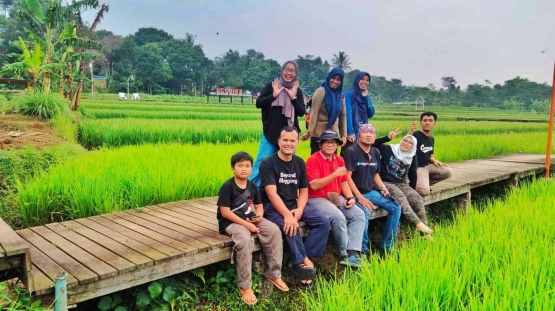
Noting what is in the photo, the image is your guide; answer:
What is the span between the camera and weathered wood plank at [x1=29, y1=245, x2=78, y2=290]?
2.19 m

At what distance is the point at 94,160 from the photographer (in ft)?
16.3

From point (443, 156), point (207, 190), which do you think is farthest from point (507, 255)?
point (443, 156)

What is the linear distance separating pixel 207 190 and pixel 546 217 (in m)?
3.39

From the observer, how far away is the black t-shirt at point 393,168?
427 cm

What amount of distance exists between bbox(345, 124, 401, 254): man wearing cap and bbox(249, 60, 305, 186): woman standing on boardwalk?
25.4 inches

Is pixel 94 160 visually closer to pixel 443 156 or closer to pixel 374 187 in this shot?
pixel 374 187

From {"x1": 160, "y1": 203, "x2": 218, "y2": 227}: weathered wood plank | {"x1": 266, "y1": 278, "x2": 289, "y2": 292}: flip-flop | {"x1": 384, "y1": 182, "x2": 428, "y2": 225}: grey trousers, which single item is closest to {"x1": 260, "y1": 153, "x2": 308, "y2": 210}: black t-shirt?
{"x1": 160, "y1": 203, "x2": 218, "y2": 227}: weathered wood plank

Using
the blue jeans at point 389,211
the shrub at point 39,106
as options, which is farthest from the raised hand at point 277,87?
the shrub at point 39,106

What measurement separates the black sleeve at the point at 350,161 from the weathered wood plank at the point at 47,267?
98.1 inches

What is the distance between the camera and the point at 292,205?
334 cm

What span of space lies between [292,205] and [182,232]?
0.89 m

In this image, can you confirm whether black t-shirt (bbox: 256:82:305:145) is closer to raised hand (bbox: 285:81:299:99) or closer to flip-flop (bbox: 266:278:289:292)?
raised hand (bbox: 285:81:299:99)

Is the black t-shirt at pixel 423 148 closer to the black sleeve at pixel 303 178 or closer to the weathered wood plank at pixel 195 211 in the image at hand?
the black sleeve at pixel 303 178

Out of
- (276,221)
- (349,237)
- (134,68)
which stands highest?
(134,68)
